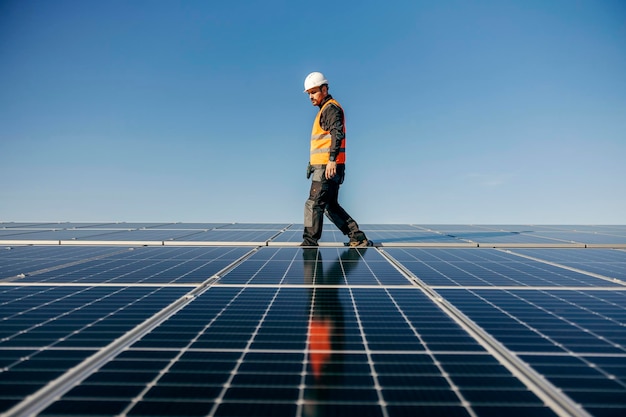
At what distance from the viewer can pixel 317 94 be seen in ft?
20.2

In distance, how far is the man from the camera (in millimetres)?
5828

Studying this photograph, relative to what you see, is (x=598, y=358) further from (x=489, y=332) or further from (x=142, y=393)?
(x=142, y=393)

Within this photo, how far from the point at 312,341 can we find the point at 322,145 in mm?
4481

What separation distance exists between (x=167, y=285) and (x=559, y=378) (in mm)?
3119

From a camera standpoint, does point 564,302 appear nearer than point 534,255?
Yes

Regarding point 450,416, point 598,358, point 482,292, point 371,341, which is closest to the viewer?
point 450,416

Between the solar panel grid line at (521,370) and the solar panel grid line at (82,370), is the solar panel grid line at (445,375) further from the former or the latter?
the solar panel grid line at (82,370)

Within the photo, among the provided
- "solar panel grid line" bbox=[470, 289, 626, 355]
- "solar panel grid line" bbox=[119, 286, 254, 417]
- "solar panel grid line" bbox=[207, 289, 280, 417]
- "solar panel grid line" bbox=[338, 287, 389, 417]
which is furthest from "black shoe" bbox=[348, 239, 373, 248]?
"solar panel grid line" bbox=[119, 286, 254, 417]

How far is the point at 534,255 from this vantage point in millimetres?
5301

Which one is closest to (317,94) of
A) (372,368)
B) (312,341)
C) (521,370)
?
(312,341)

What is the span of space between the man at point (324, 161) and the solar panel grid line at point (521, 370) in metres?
3.50

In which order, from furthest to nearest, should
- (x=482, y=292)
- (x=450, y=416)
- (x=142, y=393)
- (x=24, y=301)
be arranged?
(x=482, y=292) < (x=24, y=301) < (x=142, y=393) < (x=450, y=416)

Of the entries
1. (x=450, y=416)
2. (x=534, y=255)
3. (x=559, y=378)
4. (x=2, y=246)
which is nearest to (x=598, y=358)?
(x=559, y=378)

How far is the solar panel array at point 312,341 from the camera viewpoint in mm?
1410
